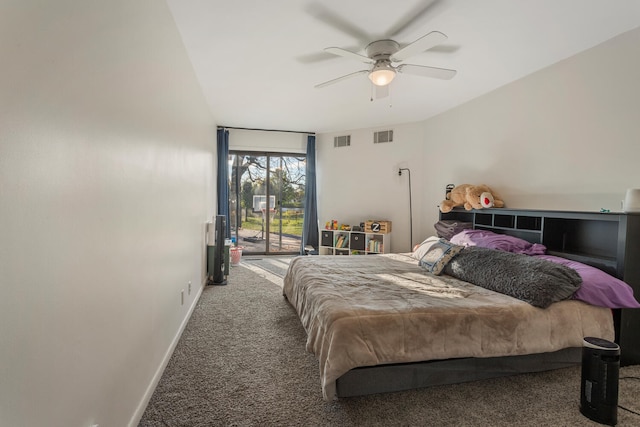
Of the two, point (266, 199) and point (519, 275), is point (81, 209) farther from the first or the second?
point (266, 199)

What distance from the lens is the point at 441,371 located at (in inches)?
76.9

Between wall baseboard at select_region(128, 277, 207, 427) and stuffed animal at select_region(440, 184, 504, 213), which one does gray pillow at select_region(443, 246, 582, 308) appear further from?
wall baseboard at select_region(128, 277, 207, 427)

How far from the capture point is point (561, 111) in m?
2.90

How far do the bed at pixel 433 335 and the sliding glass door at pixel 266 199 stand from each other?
4.02m

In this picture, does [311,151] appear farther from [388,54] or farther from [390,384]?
[390,384]

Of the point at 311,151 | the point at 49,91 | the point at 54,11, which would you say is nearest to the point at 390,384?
the point at 49,91

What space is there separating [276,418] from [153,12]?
2422 mm

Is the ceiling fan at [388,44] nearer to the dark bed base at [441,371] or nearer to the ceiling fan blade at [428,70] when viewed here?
the ceiling fan blade at [428,70]

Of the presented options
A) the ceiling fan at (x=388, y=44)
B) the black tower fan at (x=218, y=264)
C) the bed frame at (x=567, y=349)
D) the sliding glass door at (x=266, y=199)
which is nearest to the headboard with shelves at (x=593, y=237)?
the bed frame at (x=567, y=349)

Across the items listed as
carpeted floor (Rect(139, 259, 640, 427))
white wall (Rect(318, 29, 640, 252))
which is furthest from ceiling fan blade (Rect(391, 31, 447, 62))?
carpeted floor (Rect(139, 259, 640, 427))

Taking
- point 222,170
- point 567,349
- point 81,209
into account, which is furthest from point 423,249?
point 222,170

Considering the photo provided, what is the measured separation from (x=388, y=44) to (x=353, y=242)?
11.2 feet

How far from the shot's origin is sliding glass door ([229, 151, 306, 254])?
611 centimetres

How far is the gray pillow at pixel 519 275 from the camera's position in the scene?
2.08 meters
